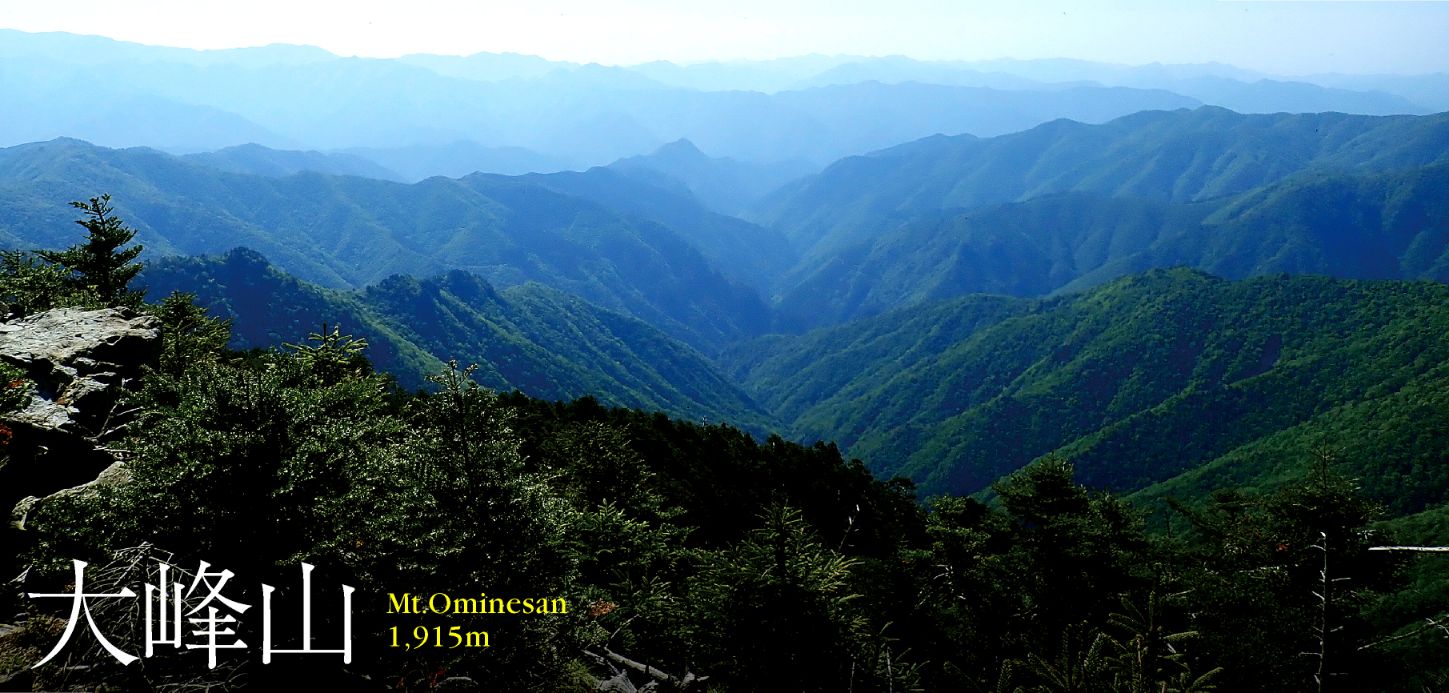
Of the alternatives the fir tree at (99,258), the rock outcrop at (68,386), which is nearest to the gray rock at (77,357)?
the rock outcrop at (68,386)

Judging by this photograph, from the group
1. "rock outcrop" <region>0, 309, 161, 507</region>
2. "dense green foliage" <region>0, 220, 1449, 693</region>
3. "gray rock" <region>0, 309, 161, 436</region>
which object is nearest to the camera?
"dense green foliage" <region>0, 220, 1449, 693</region>

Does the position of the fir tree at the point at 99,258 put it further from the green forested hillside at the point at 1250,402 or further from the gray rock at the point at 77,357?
the green forested hillside at the point at 1250,402

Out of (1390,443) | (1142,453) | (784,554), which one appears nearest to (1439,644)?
(784,554)

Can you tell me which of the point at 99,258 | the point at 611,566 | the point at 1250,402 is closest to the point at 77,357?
the point at 611,566

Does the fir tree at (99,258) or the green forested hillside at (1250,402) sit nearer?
the fir tree at (99,258)

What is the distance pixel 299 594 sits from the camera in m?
13.5

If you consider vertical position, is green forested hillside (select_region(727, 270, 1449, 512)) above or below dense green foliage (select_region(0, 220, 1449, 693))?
below

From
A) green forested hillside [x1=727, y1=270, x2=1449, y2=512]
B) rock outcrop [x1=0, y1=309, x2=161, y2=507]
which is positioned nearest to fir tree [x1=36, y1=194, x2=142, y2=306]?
rock outcrop [x1=0, y1=309, x2=161, y2=507]

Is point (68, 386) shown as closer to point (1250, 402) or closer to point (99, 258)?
point (99, 258)

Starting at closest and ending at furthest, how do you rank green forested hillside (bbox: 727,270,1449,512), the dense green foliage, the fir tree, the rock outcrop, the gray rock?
the dense green foliage → the rock outcrop → the gray rock → the fir tree → green forested hillside (bbox: 727,270,1449,512)

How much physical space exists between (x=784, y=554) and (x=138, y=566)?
1178cm

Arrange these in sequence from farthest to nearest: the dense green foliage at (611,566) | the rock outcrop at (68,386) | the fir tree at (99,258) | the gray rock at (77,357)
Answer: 1. the fir tree at (99,258)
2. the gray rock at (77,357)
3. the rock outcrop at (68,386)
4. the dense green foliage at (611,566)

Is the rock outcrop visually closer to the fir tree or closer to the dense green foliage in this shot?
the dense green foliage

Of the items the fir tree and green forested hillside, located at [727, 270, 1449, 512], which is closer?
the fir tree
